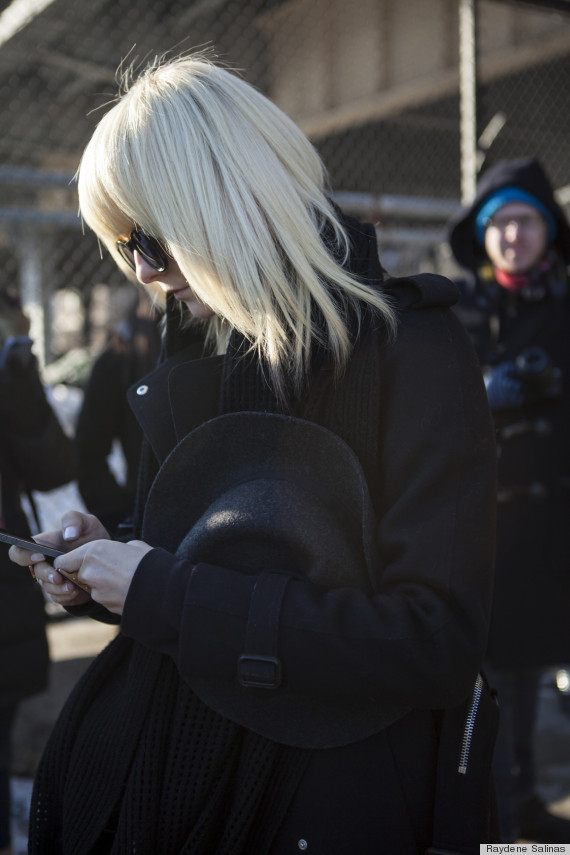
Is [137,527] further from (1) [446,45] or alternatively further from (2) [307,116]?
(2) [307,116]

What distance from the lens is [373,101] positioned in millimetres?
6664

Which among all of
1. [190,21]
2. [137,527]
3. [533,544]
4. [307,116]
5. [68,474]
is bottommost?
[533,544]

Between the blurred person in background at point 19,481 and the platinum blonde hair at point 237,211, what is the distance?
1.37 metres

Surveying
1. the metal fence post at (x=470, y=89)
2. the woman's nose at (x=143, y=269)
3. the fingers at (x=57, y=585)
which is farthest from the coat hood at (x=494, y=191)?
the fingers at (x=57, y=585)

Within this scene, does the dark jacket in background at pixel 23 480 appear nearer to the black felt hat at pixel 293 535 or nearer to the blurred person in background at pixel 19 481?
the blurred person in background at pixel 19 481

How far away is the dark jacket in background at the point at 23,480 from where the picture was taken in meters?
2.29

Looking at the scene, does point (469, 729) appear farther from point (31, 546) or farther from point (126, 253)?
point (126, 253)

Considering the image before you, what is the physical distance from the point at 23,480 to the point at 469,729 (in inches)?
68.8

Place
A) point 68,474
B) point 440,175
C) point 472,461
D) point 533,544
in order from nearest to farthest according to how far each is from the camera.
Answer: point 472,461 < point 68,474 < point 533,544 < point 440,175

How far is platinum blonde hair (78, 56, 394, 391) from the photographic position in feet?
3.76

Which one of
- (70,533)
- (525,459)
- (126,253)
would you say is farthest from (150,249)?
(525,459)

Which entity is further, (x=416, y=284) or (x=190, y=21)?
(x=190, y=21)

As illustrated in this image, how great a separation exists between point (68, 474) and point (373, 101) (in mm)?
5158

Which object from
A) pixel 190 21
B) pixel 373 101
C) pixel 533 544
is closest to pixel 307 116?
pixel 373 101
